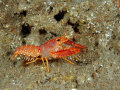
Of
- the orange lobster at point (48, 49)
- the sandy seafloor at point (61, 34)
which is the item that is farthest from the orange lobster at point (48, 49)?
the sandy seafloor at point (61, 34)

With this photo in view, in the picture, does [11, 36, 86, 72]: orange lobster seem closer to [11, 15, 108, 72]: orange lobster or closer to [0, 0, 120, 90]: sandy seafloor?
[11, 15, 108, 72]: orange lobster

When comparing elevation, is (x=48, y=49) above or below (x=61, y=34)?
below

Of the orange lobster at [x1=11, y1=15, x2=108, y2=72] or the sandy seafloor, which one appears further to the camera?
the orange lobster at [x1=11, y1=15, x2=108, y2=72]

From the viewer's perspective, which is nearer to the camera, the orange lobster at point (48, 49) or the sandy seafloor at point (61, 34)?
the sandy seafloor at point (61, 34)

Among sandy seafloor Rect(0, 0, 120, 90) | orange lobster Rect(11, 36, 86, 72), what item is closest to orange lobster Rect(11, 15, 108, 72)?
orange lobster Rect(11, 36, 86, 72)

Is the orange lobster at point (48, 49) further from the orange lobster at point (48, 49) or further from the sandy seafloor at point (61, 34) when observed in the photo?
the sandy seafloor at point (61, 34)

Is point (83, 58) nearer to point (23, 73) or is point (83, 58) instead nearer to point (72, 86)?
point (72, 86)

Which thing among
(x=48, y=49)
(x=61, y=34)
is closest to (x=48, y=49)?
(x=48, y=49)

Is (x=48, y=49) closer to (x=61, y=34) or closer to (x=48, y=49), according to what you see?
(x=48, y=49)
